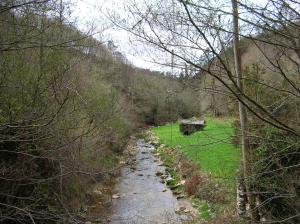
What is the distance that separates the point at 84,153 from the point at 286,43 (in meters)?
7.62

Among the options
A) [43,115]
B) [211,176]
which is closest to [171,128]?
[211,176]

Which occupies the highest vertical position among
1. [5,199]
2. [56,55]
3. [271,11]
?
[56,55]

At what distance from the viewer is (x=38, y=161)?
25.9 feet

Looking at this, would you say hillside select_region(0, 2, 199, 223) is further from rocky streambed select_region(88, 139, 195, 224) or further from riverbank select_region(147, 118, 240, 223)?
riverbank select_region(147, 118, 240, 223)

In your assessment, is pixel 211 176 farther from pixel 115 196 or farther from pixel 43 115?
pixel 43 115

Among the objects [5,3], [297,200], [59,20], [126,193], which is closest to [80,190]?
[126,193]

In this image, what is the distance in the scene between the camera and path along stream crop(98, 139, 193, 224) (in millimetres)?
10500

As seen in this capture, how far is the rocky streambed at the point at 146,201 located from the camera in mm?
10529

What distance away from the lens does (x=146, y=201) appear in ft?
40.8

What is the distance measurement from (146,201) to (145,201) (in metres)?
0.03

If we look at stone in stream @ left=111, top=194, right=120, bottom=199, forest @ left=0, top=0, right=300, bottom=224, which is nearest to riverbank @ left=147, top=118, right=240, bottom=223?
forest @ left=0, top=0, right=300, bottom=224

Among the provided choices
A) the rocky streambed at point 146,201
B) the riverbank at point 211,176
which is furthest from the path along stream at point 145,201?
the riverbank at point 211,176

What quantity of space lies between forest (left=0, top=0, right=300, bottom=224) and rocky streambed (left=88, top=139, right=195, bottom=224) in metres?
0.06

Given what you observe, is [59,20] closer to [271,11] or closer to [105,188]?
[271,11]
